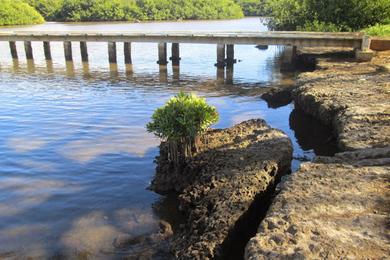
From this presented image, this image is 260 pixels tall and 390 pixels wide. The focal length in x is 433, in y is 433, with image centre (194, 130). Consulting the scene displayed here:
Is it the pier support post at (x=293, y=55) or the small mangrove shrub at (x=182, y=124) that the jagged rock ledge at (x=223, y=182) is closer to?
the small mangrove shrub at (x=182, y=124)

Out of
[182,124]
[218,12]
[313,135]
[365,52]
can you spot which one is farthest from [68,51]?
[218,12]

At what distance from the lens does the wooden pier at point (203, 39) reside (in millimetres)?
30036

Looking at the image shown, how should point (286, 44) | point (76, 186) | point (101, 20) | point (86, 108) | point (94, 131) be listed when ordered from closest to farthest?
point (76, 186) < point (94, 131) < point (86, 108) < point (286, 44) < point (101, 20)

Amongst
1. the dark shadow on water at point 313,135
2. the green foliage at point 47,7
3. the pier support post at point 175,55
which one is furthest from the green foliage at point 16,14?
the dark shadow on water at point 313,135

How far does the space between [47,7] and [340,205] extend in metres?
114

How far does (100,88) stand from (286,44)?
13960 millimetres

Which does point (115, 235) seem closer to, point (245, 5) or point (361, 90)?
point (361, 90)

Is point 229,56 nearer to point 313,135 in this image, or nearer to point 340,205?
point 313,135

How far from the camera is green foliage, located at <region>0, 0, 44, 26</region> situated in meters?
89.3

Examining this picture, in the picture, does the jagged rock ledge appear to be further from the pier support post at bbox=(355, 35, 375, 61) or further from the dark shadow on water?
the pier support post at bbox=(355, 35, 375, 61)

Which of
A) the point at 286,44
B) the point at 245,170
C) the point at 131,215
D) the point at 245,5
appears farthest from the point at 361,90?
the point at 245,5

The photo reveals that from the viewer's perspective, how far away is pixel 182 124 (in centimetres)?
1184

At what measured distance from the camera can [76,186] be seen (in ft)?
41.8

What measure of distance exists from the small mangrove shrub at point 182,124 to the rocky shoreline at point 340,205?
3.70 m
